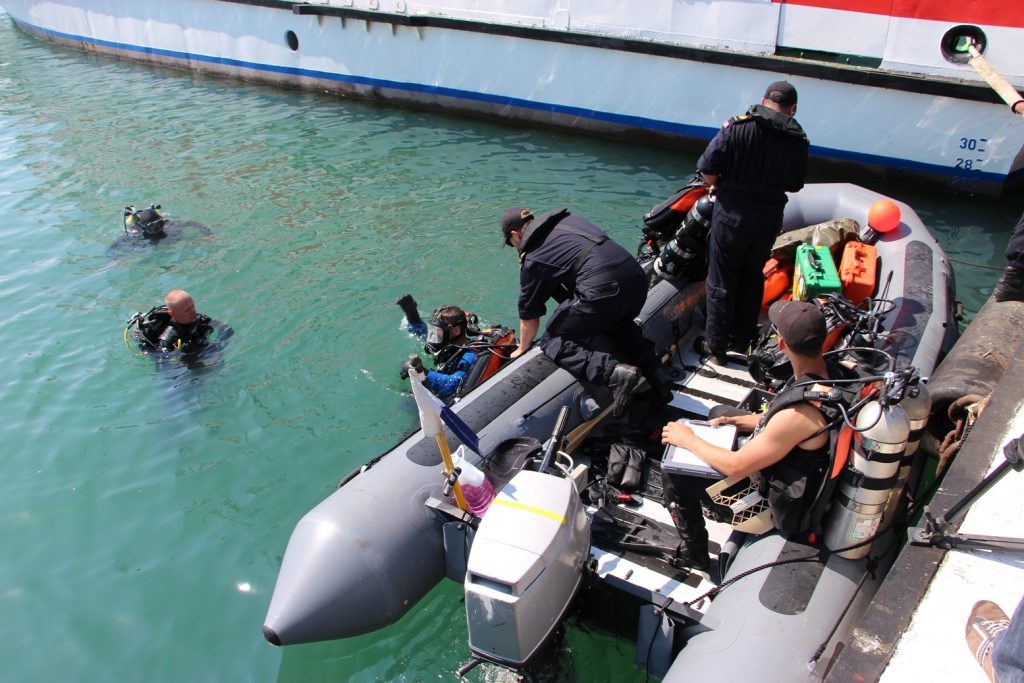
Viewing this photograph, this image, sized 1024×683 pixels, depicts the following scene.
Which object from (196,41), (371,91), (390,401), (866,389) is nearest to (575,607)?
(866,389)

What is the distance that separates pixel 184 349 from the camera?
228 inches

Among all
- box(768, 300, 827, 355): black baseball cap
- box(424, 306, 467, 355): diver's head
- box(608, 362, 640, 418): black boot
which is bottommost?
box(424, 306, 467, 355): diver's head

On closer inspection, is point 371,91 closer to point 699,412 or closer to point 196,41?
point 196,41

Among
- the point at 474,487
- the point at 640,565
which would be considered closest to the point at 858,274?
the point at 640,565

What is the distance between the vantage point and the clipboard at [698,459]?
3.06 metres

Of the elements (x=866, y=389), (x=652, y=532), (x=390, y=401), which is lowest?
(x=390, y=401)

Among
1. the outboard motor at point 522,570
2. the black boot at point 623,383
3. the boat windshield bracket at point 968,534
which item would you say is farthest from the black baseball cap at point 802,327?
the black boot at point 623,383

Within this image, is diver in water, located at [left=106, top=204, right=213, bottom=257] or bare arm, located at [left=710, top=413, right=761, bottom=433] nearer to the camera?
bare arm, located at [left=710, top=413, right=761, bottom=433]

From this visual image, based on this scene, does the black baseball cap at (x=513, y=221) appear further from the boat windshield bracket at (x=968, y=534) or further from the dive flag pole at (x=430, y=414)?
the boat windshield bracket at (x=968, y=534)

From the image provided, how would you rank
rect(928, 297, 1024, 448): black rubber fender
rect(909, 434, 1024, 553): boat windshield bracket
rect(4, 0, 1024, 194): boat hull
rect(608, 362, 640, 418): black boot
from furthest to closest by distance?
rect(4, 0, 1024, 194): boat hull
rect(928, 297, 1024, 448): black rubber fender
rect(608, 362, 640, 418): black boot
rect(909, 434, 1024, 553): boat windshield bracket

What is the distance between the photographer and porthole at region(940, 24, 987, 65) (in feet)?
26.9

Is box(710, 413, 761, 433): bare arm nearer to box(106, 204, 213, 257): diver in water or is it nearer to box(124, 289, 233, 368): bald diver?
box(124, 289, 233, 368): bald diver

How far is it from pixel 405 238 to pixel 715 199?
13.4 feet

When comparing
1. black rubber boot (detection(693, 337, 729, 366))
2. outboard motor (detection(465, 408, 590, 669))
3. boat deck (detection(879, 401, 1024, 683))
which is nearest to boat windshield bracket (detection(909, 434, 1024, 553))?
boat deck (detection(879, 401, 1024, 683))
